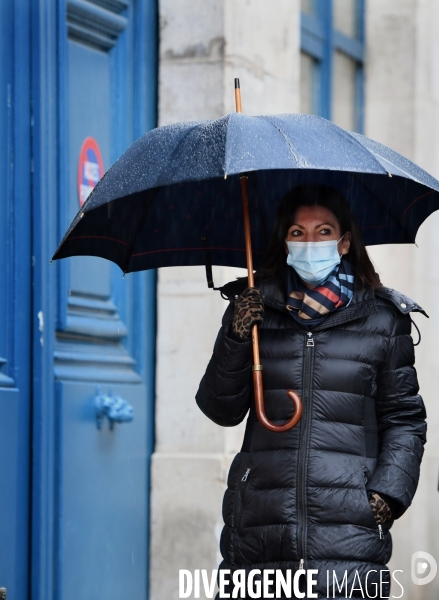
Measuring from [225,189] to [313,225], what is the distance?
0.47 metres

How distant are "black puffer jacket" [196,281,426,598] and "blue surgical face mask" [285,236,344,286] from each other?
0.12m

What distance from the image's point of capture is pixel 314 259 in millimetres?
4188

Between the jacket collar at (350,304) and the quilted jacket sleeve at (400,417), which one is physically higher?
the jacket collar at (350,304)

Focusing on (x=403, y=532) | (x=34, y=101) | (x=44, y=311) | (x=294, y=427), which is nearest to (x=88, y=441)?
(x=44, y=311)

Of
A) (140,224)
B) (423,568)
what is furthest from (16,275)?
(423,568)

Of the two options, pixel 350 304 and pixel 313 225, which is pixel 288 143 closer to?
pixel 313 225

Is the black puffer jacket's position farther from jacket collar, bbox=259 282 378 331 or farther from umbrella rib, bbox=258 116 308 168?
umbrella rib, bbox=258 116 308 168

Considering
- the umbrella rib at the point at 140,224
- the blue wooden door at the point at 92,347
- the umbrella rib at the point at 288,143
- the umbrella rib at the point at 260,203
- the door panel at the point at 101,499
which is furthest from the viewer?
the door panel at the point at 101,499

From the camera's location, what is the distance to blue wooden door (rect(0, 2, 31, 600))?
5.29m

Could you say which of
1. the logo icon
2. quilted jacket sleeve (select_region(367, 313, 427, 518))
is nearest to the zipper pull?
quilted jacket sleeve (select_region(367, 313, 427, 518))

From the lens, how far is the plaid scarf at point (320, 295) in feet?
13.6

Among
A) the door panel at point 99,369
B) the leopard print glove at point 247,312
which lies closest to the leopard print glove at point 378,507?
the leopard print glove at point 247,312

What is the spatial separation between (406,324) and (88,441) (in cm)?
206

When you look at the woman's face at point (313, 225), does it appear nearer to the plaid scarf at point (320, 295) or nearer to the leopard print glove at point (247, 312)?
the plaid scarf at point (320, 295)
